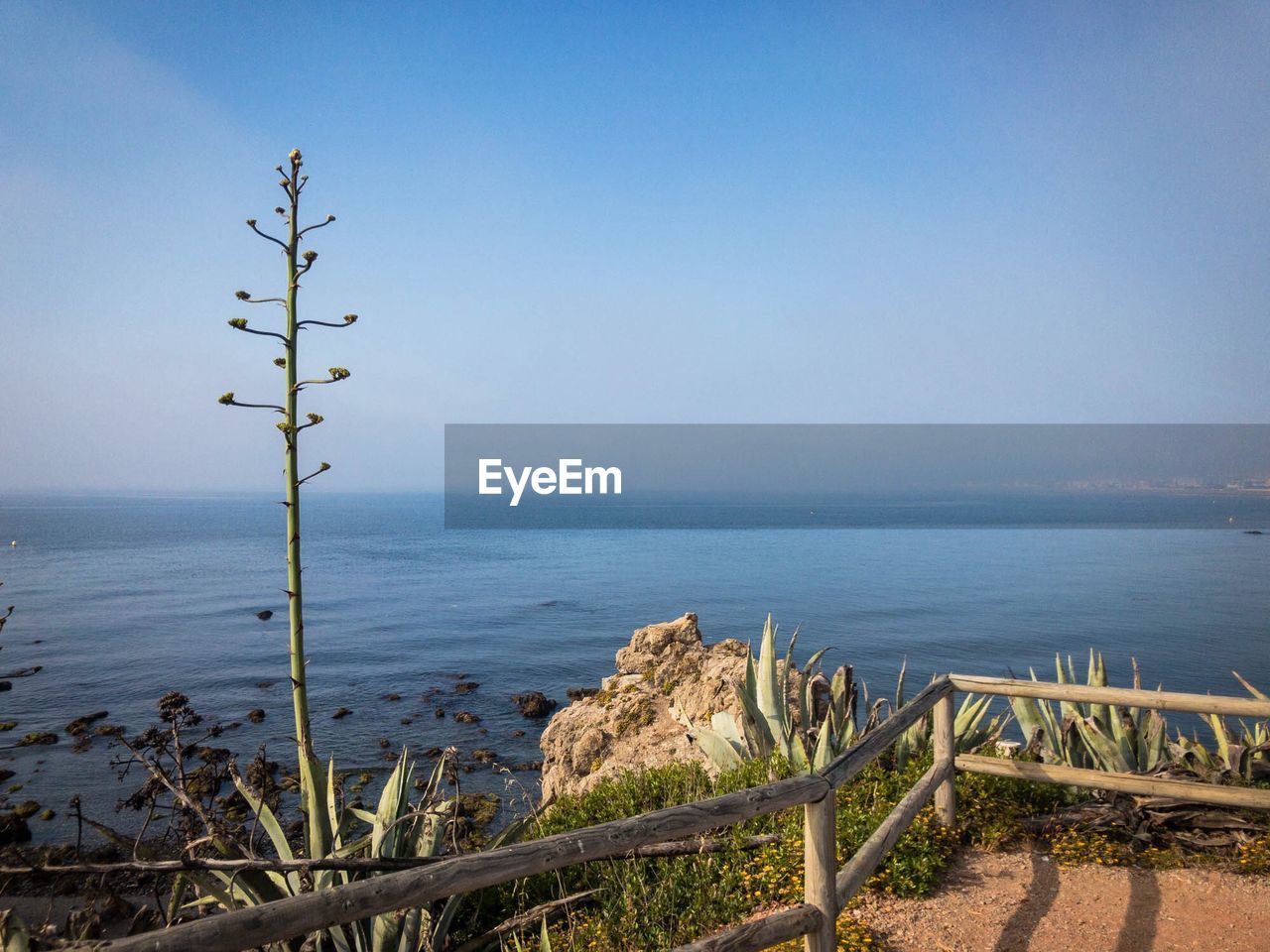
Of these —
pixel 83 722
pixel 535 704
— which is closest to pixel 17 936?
pixel 535 704

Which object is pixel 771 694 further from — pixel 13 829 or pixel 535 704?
pixel 535 704

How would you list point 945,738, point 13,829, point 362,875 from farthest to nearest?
point 13,829
point 945,738
point 362,875

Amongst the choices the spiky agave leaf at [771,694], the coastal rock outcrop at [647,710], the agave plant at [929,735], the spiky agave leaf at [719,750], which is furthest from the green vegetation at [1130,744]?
the coastal rock outcrop at [647,710]

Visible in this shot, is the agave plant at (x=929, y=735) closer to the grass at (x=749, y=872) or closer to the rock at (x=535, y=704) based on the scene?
the grass at (x=749, y=872)

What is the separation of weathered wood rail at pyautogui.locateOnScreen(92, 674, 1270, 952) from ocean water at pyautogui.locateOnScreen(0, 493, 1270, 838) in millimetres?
3884

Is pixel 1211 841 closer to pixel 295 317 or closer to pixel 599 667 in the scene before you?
pixel 295 317

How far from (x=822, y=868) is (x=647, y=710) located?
671 centimetres

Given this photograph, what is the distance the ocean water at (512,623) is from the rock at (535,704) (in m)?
0.29

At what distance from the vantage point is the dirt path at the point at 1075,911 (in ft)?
13.8

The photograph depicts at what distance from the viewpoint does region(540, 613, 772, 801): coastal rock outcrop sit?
8.77m

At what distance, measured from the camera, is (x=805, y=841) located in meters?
3.33

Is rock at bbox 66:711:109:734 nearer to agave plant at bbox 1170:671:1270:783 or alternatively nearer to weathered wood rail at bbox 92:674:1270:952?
weathered wood rail at bbox 92:674:1270:952

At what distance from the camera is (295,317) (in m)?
3.25

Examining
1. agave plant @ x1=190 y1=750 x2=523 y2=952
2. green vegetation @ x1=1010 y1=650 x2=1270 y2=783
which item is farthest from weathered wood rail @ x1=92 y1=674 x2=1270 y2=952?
agave plant @ x1=190 y1=750 x2=523 y2=952
